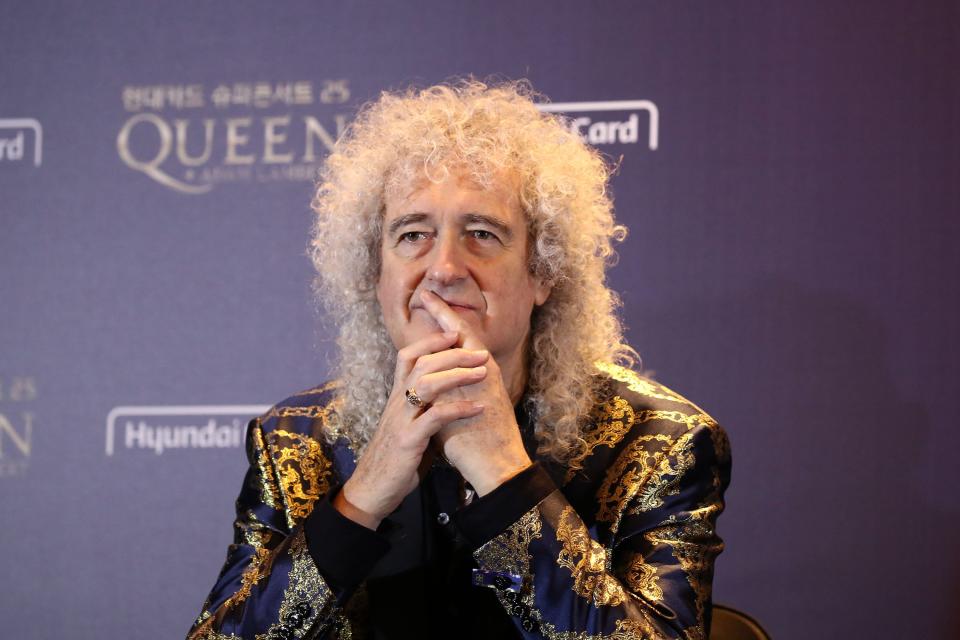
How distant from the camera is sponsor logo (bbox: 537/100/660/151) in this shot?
303 centimetres

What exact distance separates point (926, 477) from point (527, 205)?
1.50 meters

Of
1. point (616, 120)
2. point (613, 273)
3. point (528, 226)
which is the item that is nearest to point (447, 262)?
point (528, 226)

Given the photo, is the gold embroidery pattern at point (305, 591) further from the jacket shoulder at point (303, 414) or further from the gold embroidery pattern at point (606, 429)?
the gold embroidery pattern at point (606, 429)

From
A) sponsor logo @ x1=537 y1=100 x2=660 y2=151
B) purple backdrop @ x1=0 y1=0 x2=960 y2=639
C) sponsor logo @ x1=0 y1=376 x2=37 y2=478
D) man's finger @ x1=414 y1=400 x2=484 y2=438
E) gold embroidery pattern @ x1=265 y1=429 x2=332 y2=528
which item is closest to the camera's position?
man's finger @ x1=414 y1=400 x2=484 y2=438

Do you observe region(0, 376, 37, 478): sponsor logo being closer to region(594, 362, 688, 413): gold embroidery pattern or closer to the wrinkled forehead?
the wrinkled forehead

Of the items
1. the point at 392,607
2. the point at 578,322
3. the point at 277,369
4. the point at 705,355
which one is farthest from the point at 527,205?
the point at 277,369

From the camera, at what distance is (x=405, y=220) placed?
2047 millimetres

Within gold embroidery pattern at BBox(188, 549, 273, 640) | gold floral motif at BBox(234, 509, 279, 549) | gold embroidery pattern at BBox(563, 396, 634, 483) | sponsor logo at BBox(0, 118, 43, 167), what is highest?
sponsor logo at BBox(0, 118, 43, 167)

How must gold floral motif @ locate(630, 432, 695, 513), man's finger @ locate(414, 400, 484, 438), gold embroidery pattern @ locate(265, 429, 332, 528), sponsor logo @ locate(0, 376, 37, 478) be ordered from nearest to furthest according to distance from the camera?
man's finger @ locate(414, 400, 484, 438), gold floral motif @ locate(630, 432, 695, 513), gold embroidery pattern @ locate(265, 429, 332, 528), sponsor logo @ locate(0, 376, 37, 478)

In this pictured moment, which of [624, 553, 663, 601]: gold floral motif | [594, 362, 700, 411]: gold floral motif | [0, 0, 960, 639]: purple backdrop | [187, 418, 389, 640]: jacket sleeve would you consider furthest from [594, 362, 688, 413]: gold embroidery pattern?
[187, 418, 389, 640]: jacket sleeve

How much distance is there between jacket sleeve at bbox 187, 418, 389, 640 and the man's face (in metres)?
0.42

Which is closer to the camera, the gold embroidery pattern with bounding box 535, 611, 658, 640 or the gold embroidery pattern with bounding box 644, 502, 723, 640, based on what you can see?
the gold embroidery pattern with bounding box 535, 611, 658, 640

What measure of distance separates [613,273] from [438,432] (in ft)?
4.38

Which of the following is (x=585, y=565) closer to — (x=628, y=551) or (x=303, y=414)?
(x=628, y=551)
